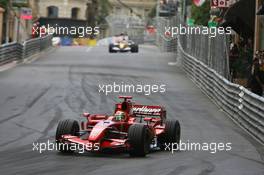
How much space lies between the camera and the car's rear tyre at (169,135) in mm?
13891

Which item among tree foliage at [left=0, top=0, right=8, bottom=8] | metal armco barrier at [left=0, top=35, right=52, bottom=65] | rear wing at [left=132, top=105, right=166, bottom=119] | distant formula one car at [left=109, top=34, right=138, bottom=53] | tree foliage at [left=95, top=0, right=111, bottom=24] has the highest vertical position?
tree foliage at [left=0, top=0, right=8, bottom=8]

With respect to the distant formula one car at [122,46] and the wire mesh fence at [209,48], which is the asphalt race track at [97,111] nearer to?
the wire mesh fence at [209,48]

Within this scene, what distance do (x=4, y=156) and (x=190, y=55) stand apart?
73.8 feet

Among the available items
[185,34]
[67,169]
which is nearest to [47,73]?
[185,34]

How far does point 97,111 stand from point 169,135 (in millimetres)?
7297

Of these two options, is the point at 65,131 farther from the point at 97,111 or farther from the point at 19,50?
the point at 19,50

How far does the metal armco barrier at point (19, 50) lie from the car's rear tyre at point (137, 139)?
23.8 m

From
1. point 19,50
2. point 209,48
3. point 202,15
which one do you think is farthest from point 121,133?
point 202,15

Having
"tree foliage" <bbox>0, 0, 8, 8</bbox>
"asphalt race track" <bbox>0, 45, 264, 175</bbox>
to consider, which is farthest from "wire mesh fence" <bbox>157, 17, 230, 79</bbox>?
"tree foliage" <bbox>0, 0, 8, 8</bbox>

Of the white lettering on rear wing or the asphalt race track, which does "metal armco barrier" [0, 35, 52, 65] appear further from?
the white lettering on rear wing

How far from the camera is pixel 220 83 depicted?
76.6 ft

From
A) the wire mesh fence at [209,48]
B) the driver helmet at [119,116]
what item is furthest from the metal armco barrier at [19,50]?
the driver helmet at [119,116]

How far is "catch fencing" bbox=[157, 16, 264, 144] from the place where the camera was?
57.1 feet

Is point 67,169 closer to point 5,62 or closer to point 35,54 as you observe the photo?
point 5,62
